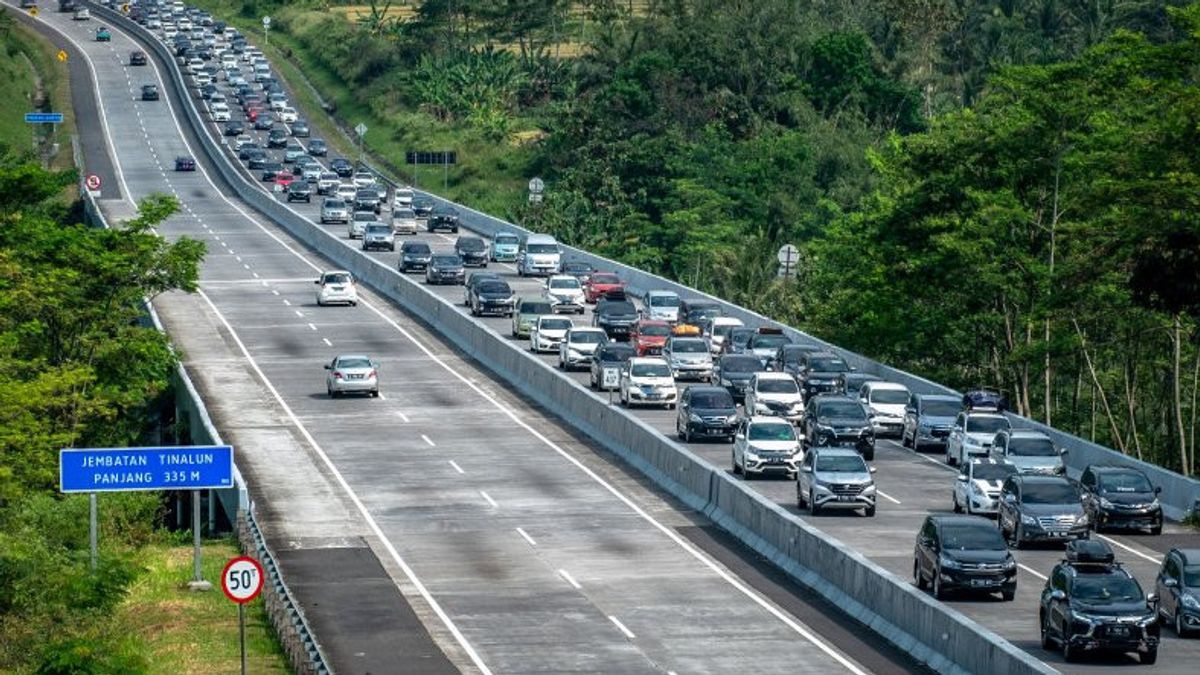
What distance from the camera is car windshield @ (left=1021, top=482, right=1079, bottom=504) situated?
46969 mm

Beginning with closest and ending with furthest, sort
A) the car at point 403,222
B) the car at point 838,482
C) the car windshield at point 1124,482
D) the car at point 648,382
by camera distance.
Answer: the car windshield at point 1124,482, the car at point 838,482, the car at point 648,382, the car at point 403,222

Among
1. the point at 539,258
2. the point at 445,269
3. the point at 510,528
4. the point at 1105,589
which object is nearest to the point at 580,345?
the point at 510,528

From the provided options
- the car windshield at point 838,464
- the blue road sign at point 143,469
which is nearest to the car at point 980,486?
the car windshield at point 838,464

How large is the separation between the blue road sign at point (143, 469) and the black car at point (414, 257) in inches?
2242

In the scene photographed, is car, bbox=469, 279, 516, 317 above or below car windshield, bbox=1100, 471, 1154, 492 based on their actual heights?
above

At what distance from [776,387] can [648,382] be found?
15.6 feet

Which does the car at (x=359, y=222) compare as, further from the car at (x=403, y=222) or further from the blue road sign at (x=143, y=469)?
the blue road sign at (x=143, y=469)

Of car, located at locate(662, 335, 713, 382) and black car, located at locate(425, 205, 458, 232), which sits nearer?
car, located at locate(662, 335, 713, 382)

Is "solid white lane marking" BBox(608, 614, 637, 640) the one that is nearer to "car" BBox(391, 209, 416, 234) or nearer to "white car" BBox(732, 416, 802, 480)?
"white car" BBox(732, 416, 802, 480)

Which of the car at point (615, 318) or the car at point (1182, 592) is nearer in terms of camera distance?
the car at point (1182, 592)

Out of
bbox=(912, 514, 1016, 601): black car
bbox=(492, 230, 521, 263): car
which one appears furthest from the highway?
bbox=(492, 230, 521, 263): car

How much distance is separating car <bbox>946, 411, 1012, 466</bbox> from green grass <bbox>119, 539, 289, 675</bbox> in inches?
722

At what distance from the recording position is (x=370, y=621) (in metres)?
41.1

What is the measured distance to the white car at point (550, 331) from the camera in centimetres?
7781
